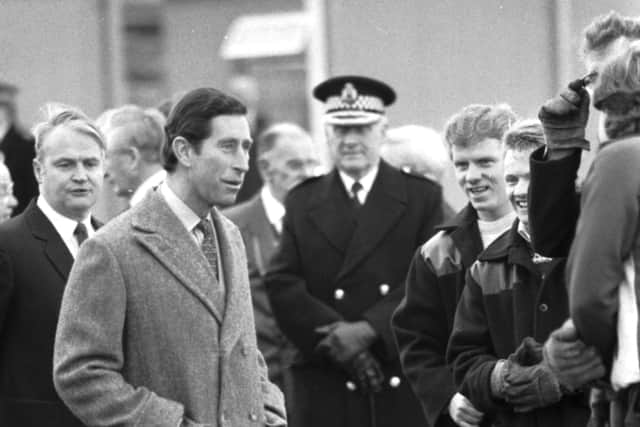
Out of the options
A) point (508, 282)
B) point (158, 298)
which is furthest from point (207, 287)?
point (508, 282)

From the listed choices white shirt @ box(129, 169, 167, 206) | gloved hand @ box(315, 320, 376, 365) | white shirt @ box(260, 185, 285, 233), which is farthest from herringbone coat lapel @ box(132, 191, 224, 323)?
white shirt @ box(260, 185, 285, 233)

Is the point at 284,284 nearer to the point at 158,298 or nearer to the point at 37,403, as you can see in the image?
the point at 37,403

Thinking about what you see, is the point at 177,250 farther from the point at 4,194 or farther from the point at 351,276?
the point at 351,276

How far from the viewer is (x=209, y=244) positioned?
18.4 feet

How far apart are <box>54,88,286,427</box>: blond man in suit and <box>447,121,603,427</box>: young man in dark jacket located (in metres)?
0.74

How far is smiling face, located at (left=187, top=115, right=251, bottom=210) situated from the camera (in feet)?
18.1

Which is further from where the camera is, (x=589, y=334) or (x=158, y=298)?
(x=158, y=298)

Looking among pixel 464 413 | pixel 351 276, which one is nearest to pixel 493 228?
pixel 464 413

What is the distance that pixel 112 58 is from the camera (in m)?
12.6

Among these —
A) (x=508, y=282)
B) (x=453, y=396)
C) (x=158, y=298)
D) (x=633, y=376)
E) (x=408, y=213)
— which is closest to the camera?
(x=633, y=376)

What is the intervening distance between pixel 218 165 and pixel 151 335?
654mm

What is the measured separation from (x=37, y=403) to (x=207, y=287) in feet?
3.73

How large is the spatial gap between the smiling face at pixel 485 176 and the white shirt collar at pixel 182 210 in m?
1.33

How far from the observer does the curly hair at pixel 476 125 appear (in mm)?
6434
